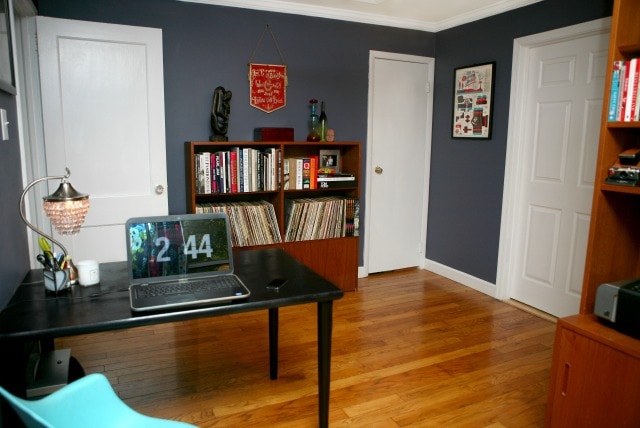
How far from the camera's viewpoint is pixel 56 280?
5.66 ft

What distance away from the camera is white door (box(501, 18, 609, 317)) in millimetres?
3127

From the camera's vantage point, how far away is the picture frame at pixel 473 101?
3.80 m

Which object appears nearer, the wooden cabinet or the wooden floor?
the wooden cabinet

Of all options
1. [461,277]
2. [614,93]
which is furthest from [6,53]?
[461,277]

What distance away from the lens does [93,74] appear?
3.11m

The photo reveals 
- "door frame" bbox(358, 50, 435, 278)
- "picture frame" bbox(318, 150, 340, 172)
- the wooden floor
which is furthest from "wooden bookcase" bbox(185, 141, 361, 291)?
the wooden floor

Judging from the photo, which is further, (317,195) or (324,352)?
(317,195)

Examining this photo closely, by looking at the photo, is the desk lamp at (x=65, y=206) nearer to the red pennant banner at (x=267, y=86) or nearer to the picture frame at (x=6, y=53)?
the picture frame at (x=6, y=53)

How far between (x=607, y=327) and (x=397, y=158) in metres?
2.74

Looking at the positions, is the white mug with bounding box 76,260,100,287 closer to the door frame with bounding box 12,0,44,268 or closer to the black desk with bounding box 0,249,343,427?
the black desk with bounding box 0,249,343,427

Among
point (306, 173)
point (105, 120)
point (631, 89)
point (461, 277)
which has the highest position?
point (631, 89)

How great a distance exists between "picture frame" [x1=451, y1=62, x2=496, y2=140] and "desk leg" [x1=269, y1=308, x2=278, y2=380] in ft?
8.10

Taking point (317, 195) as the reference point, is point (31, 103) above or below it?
above

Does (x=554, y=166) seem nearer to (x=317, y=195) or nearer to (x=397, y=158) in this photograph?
(x=397, y=158)
